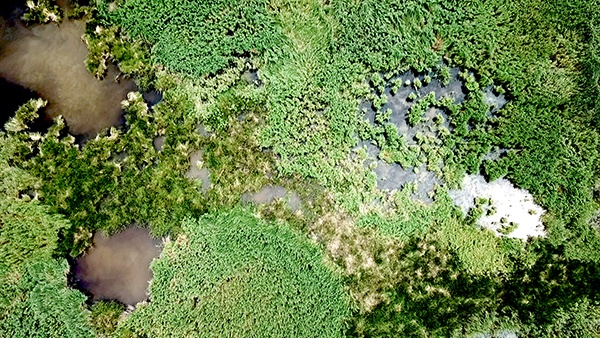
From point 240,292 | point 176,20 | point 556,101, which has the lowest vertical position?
point 240,292

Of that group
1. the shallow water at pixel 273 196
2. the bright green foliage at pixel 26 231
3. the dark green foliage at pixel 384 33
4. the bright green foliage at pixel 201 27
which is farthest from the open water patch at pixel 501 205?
the bright green foliage at pixel 26 231

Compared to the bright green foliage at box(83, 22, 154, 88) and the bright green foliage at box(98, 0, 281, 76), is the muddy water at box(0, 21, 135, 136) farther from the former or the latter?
the bright green foliage at box(98, 0, 281, 76)

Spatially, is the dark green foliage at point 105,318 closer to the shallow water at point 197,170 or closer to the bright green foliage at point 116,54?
the shallow water at point 197,170

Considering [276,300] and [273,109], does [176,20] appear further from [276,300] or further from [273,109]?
[276,300]

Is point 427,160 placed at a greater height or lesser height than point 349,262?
greater

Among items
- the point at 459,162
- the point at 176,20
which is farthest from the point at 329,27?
the point at 459,162

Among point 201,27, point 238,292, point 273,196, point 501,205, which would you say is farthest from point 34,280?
point 501,205
